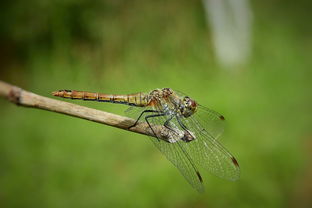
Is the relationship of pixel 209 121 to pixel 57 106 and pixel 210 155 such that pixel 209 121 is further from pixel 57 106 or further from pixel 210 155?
pixel 57 106

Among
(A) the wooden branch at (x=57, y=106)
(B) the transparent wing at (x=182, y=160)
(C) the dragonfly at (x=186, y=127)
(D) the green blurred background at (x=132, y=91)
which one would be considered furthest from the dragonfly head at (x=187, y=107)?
(D) the green blurred background at (x=132, y=91)

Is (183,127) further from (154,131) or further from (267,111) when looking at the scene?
(267,111)

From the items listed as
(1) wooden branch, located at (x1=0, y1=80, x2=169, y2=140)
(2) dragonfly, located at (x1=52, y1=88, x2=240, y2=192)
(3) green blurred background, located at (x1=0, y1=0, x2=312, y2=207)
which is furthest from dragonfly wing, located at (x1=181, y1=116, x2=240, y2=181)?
(3) green blurred background, located at (x1=0, y1=0, x2=312, y2=207)

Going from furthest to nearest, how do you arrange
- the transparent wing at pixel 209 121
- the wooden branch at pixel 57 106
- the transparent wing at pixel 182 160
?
1. the transparent wing at pixel 209 121
2. the transparent wing at pixel 182 160
3. the wooden branch at pixel 57 106

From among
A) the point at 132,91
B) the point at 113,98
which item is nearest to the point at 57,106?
the point at 113,98

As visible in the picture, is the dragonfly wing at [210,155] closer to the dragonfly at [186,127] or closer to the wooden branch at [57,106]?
the dragonfly at [186,127]

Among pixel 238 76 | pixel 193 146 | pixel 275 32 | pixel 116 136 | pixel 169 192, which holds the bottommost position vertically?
pixel 193 146

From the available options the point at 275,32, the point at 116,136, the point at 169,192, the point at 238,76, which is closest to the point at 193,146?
the point at 169,192
